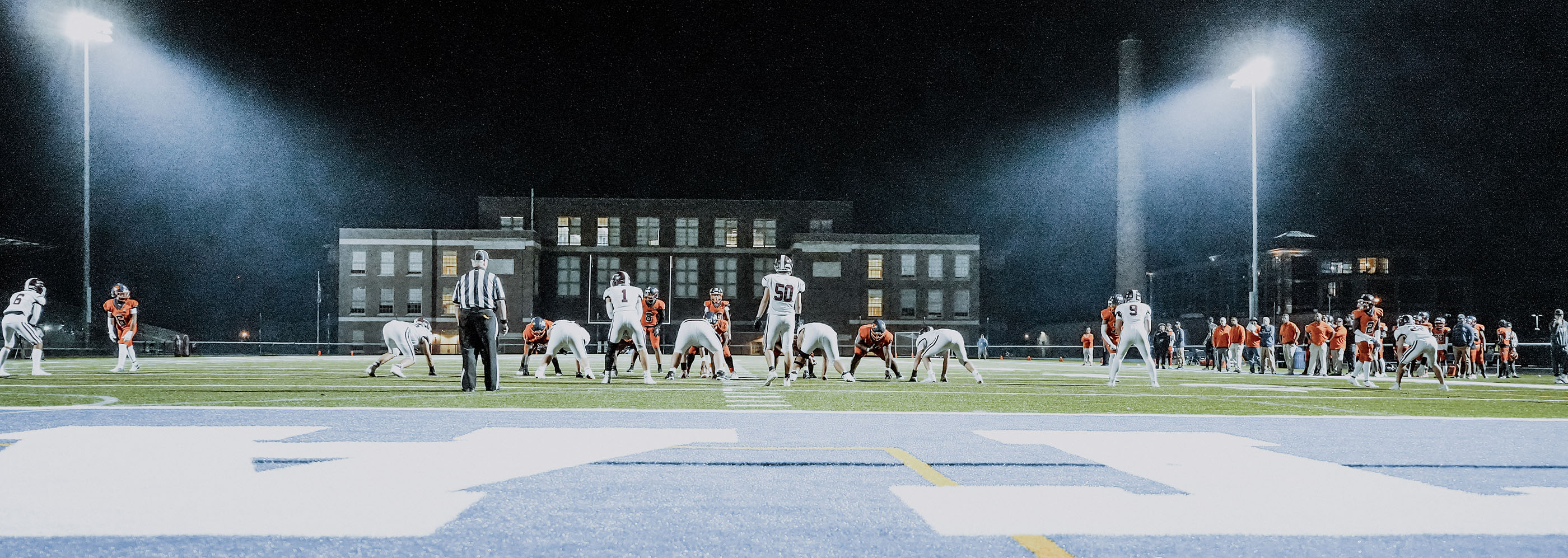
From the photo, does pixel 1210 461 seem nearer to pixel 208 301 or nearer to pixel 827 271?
pixel 827 271

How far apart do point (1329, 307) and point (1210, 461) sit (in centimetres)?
8085

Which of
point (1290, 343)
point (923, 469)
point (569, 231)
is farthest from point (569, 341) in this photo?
point (569, 231)

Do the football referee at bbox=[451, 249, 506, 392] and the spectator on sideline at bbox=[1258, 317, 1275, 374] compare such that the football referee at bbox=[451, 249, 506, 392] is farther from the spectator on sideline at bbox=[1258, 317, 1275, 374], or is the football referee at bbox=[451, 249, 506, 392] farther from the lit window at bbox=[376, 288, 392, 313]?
the lit window at bbox=[376, 288, 392, 313]

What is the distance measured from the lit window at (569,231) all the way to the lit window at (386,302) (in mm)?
11135

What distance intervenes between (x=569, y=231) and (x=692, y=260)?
8609 millimetres

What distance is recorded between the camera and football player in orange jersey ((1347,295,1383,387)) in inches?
726

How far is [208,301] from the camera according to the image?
249 feet

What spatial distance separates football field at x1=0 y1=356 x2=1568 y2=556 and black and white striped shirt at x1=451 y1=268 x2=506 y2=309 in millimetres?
1914

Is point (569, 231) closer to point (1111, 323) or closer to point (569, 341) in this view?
point (569, 341)

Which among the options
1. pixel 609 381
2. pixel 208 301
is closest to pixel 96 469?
pixel 609 381

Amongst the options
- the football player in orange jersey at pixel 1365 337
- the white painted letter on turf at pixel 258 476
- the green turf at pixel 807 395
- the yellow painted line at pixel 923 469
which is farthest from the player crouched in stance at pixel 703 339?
the football player in orange jersey at pixel 1365 337

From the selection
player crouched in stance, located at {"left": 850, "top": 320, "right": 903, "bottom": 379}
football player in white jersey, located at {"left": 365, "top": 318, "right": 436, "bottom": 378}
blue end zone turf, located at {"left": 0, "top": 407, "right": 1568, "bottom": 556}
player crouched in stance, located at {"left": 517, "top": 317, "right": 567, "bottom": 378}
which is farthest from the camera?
player crouched in stance, located at {"left": 517, "top": 317, "right": 567, "bottom": 378}

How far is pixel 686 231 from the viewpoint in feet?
239

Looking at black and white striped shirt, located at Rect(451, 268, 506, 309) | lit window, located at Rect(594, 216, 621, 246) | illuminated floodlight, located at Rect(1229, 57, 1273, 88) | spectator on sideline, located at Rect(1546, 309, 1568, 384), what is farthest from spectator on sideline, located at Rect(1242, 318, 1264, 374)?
lit window, located at Rect(594, 216, 621, 246)
